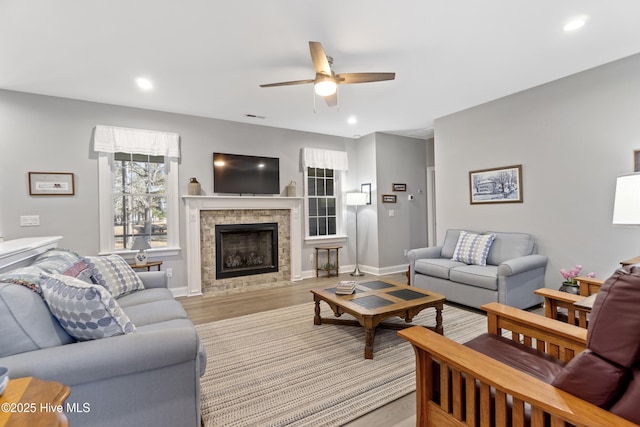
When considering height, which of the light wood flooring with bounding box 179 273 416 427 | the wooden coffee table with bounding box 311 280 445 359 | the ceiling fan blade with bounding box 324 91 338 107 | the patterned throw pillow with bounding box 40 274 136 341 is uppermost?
the ceiling fan blade with bounding box 324 91 338 107

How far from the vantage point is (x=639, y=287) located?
2.89 feet

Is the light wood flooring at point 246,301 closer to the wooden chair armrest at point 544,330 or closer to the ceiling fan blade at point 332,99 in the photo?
the wooden chair armrest at point 544,330

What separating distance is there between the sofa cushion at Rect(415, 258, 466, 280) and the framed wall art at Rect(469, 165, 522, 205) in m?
1.03

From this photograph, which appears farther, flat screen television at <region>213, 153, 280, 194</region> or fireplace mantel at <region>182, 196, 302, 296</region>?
flat screen television at <region>213, 153, 280, 194</region>

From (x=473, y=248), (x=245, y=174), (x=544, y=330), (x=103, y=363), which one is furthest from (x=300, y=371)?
(x=245, y=174)

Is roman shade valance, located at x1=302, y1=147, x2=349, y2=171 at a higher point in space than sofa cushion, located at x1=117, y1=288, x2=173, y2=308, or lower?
higher

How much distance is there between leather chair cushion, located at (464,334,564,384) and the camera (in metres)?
1.36

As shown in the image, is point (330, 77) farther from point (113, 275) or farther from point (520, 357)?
point (113, 275)

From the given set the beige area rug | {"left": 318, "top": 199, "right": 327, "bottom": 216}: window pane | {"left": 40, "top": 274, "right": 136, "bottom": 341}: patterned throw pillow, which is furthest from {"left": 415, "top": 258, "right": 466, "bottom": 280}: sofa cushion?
{"left": 40, "top": 274, "right": 136, "bottom": 341}: patterned throw pillow

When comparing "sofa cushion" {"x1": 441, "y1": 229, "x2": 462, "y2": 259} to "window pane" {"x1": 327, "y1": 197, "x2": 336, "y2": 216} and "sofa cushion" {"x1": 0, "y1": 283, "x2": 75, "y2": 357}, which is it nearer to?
"window pane" {"x1": 327, "y1": 197, "x2": 336, "y2": 216}

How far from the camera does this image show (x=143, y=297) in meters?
2.54

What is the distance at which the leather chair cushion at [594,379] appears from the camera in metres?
0.90

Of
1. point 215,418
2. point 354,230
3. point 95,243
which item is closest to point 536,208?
point 354,230

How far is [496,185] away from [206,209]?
4.21 metres
